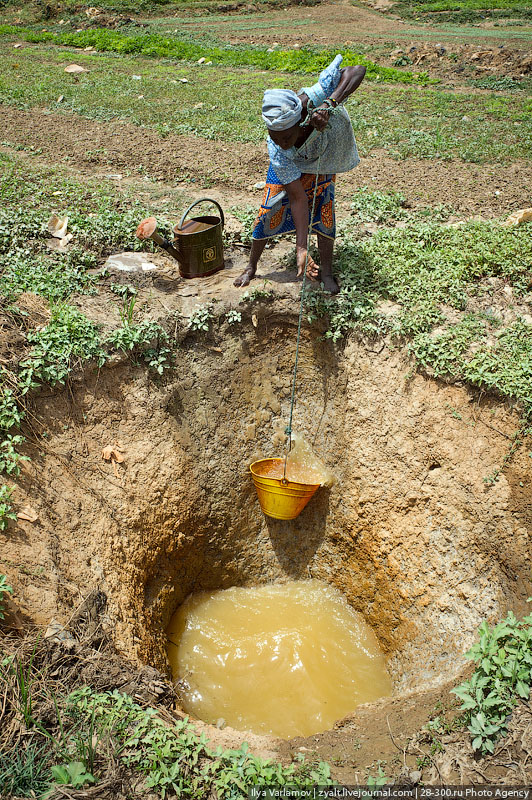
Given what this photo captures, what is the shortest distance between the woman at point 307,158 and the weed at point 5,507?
223 centimetres

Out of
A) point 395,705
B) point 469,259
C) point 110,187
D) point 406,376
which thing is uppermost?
point 110,187

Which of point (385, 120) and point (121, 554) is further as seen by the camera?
point (385, 120)

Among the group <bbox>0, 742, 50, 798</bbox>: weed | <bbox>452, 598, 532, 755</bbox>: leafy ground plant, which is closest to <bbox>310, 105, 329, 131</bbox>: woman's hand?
<bbox>452, 598, 532, 755</bbox>: leafy ground plant

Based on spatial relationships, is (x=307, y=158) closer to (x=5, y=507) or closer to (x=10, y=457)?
(x=10, y=457)

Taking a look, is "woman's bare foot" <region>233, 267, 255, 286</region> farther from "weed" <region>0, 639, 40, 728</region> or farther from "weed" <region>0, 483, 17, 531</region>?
"weed" <region>0, 639, 40, 728</region>

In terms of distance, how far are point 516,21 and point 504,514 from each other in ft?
47.1

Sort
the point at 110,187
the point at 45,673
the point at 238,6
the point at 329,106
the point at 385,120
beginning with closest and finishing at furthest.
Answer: the point at 45,673 → the point at 329,106 → the point at 110,187 → the point at 385,120 → the point at 238,6

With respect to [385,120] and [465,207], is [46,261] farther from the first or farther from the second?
[385,120]

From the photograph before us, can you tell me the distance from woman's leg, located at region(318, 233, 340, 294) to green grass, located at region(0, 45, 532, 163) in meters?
3.09

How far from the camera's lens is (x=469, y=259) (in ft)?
14.5

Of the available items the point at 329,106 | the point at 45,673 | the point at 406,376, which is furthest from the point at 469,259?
the point at 45,673

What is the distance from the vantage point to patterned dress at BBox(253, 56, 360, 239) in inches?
142

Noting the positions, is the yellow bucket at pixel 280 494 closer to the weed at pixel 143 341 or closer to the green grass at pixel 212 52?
the weed at pixel 143 341

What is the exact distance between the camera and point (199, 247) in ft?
14.0
